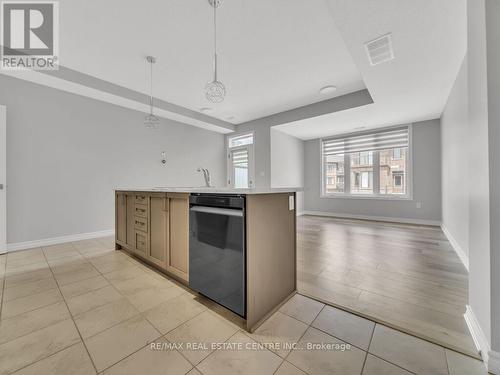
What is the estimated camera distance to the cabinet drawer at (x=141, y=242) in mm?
2321

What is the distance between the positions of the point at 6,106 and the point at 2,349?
347cm

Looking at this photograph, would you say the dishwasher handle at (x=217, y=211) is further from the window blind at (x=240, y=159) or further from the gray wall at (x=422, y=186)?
the gray wall at (x=422, y=186)

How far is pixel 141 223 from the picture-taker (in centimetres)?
239

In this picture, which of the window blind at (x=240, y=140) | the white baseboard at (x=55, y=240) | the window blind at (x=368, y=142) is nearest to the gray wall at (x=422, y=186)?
the window blind at (x=368, y=142)

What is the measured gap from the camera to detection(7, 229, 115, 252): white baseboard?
297 centimetres

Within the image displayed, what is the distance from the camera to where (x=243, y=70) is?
10.4ft

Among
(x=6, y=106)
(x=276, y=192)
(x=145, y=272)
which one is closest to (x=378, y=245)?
(x=276, y=192)

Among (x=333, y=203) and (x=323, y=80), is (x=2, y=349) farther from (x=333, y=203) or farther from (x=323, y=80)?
(x=333, y=203)

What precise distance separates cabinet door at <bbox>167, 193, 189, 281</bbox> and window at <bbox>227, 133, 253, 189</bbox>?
3883 mm

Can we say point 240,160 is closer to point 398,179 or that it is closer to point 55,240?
point 398,179

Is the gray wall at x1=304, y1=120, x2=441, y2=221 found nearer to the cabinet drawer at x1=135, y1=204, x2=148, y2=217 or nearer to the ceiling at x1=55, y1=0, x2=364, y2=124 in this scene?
the ceiling at x1=55, y1=0, x2=364, y2=124

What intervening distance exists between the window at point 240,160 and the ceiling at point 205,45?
6.62 ft

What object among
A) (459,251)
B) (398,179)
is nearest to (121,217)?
(459,251)

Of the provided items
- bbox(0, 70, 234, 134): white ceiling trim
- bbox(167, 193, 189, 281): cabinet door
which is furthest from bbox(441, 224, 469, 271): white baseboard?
bbox(0, 70, 234, 134): white ceiling trim
